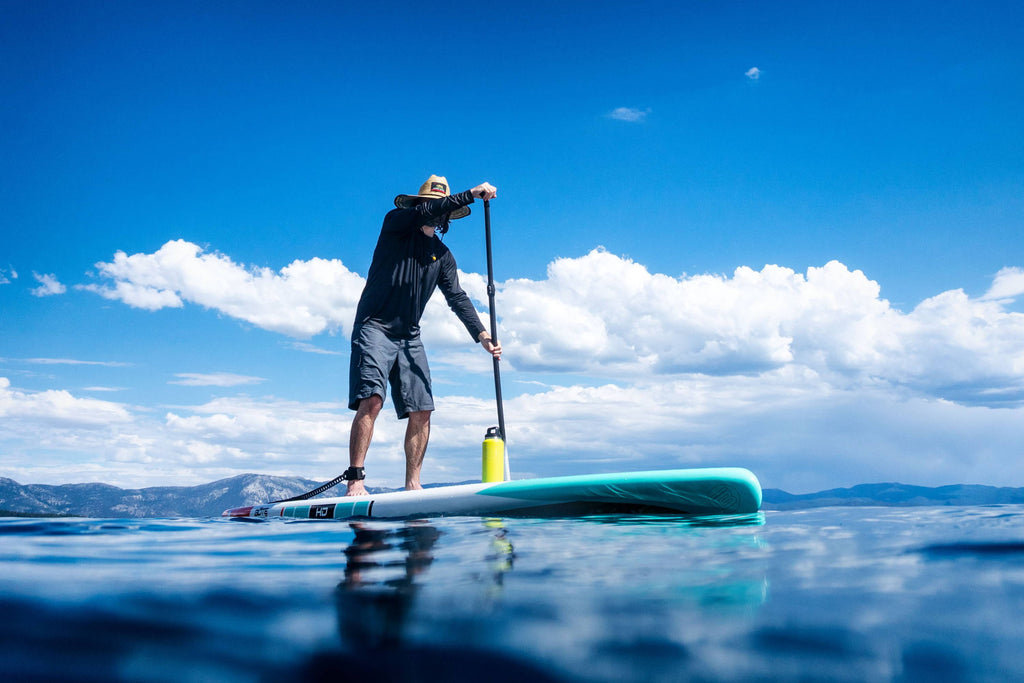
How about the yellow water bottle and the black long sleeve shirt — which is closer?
the yellow water bottle

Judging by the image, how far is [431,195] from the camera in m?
5.65

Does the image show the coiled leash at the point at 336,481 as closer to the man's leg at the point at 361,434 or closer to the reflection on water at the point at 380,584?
the man's leg at the point at 361,434

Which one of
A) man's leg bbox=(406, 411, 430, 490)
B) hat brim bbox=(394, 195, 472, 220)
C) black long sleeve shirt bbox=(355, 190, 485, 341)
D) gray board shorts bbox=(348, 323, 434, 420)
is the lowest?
man's leg bbox=(406, 411, 430, 490)

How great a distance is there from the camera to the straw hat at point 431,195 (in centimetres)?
567

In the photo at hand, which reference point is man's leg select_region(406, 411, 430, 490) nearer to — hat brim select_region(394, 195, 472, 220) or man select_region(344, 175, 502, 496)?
man select_region(344, 175, 502, 496)

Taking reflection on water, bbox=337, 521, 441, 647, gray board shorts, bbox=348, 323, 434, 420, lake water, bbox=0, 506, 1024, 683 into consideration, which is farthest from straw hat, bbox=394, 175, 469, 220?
lake water, bbox=0, 506, 1024, 683

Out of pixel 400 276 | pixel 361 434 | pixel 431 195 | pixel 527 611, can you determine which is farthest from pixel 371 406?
pixel 527 611

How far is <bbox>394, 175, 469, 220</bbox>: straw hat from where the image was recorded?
18.6 ft

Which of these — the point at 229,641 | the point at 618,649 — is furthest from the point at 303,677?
the point at 618,649

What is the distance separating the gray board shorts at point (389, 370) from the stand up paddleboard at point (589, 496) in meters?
1.00

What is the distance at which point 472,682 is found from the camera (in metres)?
0.96

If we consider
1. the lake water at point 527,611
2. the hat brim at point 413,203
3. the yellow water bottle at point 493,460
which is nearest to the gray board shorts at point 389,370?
the yellow water bottle at point 493,460

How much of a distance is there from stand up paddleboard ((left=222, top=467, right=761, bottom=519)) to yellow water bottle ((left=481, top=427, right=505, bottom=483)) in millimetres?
695

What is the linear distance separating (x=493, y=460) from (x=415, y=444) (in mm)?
840
